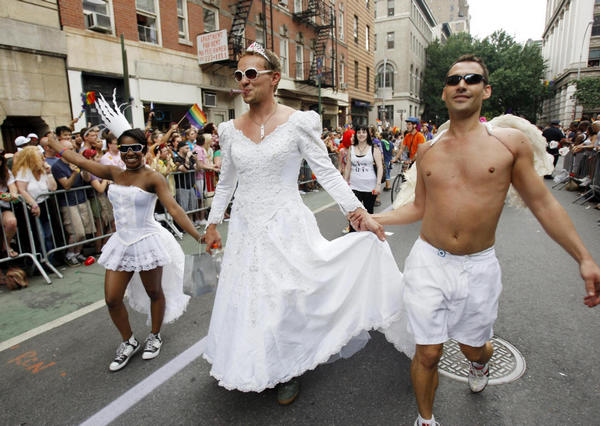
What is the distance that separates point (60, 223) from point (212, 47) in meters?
13.5

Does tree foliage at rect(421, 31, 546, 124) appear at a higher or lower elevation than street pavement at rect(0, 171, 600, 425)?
higher

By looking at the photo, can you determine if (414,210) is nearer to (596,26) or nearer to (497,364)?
(497,364)

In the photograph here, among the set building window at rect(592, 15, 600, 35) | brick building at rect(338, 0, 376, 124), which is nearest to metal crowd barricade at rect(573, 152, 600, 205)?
brick building at rect(338, 0, 376, 124)

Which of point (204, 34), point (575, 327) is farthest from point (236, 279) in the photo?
point (204, 34)

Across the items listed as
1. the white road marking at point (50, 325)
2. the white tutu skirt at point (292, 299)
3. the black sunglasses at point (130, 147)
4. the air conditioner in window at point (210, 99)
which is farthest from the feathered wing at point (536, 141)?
the air conditioner in window at point (210, 99)

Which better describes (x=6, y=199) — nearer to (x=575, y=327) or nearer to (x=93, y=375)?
(x=93, y=375)

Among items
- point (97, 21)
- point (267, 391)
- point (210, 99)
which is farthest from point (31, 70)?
point (267, 391)

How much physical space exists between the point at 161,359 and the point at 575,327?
3723mm

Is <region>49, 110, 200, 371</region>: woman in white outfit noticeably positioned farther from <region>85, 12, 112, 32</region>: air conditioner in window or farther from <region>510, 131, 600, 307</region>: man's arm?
<region>85, 12, 112, 32</region>: air conditioner in window

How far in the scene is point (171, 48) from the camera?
52.9 feet

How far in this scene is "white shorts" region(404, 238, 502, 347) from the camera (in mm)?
2215

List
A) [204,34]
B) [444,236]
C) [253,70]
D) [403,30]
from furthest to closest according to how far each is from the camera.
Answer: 1. [403,30]
2. [204,34]
3. [253,70]
4. [444,236]

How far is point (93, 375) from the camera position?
123 inches

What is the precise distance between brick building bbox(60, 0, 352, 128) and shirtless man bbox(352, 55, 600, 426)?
1351cm
